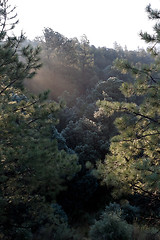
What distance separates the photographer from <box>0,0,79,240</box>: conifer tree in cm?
570

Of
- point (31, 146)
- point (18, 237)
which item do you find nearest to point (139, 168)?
A: point (31, 146)

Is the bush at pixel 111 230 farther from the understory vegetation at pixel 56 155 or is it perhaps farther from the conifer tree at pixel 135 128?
the conifer tree at pixel 135 128

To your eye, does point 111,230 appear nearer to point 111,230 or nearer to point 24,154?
point 111,230

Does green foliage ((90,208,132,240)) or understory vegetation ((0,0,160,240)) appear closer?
understory vegetation ((0,0,160,240))

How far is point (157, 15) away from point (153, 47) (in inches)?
29.0

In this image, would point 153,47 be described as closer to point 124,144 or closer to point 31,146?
point 124,144

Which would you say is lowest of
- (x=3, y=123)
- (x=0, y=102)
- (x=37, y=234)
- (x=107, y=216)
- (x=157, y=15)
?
(x=37, y=234)

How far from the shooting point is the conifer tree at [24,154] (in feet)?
18.7

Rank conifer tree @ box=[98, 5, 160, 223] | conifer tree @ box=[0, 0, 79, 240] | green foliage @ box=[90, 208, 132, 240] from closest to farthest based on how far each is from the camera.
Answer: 1. conifer tree @ box=[98, 5, 160, 223]
2. conifer tree @ box=[0, 0, 79, 240]
3. green foliage @ box=[90, 208, 132, 240]

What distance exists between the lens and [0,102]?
21.7ft

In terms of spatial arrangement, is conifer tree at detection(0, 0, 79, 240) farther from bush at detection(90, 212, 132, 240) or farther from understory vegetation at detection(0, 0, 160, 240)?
bush at detection(90, 212, 132, 240)

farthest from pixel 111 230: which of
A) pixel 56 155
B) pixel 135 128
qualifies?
pixel 135 128

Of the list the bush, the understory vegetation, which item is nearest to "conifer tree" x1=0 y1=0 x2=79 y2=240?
the understory vegetation

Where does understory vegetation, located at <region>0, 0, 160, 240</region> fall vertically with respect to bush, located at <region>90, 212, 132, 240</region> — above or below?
above
